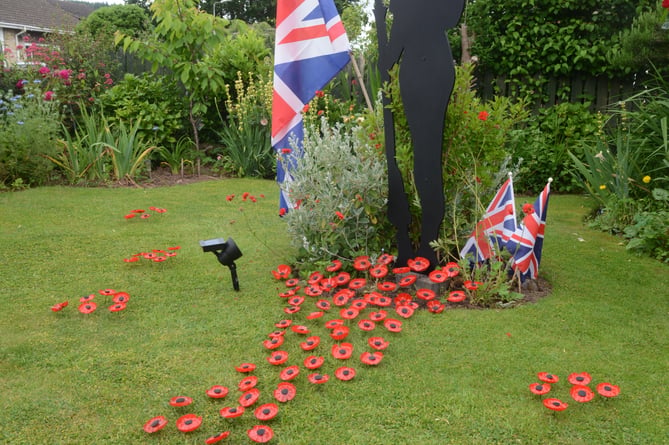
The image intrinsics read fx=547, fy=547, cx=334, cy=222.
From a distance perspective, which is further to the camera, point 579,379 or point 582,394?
point 579,379

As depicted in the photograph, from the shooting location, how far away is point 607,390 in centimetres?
214

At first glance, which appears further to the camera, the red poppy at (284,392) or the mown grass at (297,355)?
the red poppy at (284,392)

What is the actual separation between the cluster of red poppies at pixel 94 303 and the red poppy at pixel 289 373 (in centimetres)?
112

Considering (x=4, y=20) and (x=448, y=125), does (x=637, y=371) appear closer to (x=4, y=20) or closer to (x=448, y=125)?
(x=448, y=125)

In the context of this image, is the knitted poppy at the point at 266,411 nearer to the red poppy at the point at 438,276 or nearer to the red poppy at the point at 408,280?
the red poppy at the point at 408,280

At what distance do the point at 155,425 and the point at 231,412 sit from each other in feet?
0.89

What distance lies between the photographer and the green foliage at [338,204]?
3453mm

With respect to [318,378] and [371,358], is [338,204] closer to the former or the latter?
[371,358]

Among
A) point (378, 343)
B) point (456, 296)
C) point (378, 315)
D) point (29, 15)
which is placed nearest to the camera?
point (378, 343)

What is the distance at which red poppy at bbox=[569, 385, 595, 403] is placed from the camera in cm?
210

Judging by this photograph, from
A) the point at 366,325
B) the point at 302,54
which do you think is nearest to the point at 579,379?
the point at 366,325

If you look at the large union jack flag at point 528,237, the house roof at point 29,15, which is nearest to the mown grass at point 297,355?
the large union jack flag at point 528,237

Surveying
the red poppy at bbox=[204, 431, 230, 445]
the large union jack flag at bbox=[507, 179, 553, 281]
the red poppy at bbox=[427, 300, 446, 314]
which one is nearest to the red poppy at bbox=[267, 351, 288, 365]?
the red poppy at bbox=[204, 431, 230, 445]

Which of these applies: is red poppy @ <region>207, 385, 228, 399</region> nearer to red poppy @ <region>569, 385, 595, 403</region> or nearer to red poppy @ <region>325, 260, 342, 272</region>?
red poppy @ <region>325, 260, 342, 272</region>
